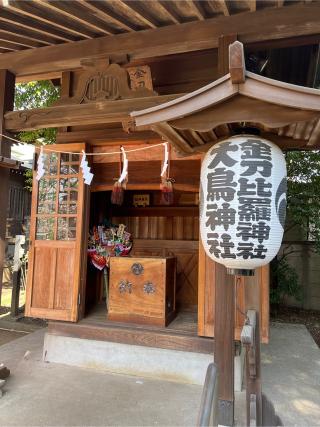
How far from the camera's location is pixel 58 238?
5.30m

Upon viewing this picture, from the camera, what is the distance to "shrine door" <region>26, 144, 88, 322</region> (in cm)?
516

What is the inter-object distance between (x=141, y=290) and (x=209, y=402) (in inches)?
128

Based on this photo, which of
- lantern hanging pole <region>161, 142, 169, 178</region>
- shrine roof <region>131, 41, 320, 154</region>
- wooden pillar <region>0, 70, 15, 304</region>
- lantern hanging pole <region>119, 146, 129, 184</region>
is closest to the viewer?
shrine roof <region>131, 41, 320, 154</region>

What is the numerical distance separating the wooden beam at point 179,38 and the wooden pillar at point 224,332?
0.18 meters

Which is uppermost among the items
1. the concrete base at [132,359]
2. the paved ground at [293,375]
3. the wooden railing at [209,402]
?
the wooden railing at [209,402]

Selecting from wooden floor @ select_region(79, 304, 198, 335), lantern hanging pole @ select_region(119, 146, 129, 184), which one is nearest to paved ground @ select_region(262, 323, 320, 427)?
wooden floor @ select_region(79, 304, 198, 335)

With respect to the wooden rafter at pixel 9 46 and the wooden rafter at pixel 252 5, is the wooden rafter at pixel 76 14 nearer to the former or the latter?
the wooden rafter at pixel 9 46

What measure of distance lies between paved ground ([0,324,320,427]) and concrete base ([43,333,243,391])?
0.12 metres

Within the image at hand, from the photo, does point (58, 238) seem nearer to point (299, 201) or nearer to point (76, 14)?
point (76, 14)

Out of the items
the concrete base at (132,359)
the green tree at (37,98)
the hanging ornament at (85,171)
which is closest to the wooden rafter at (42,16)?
the hanging ornament at (85,171)

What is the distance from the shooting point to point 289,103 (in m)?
2.56

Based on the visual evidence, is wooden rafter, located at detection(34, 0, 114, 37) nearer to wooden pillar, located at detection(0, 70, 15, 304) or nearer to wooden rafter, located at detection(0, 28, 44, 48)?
wooden rafter, located at detection(0, 28, 44, 48)

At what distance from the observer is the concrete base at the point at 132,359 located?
14.9ft

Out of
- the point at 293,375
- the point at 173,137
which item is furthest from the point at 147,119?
the point at 293,375
